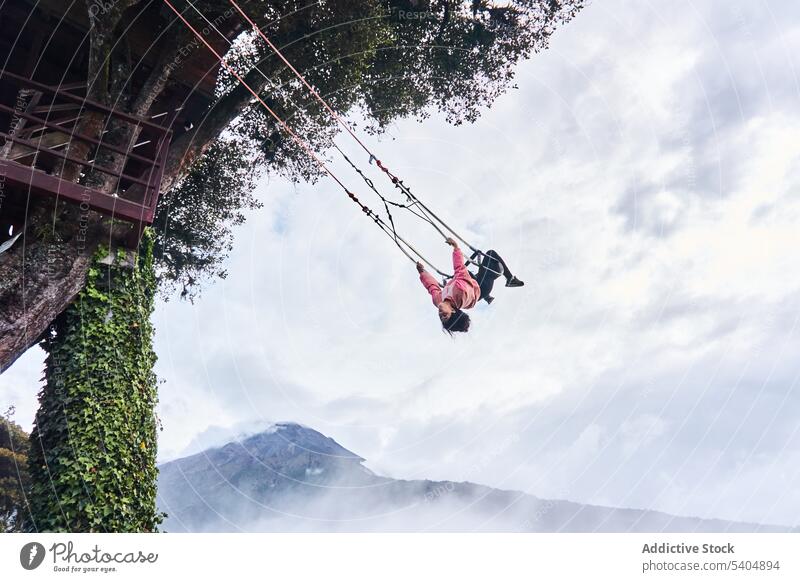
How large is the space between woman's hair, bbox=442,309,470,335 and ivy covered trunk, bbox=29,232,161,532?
6460mm

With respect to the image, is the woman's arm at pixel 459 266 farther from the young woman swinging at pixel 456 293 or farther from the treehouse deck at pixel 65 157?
the treehouse deck at pixel 65 157

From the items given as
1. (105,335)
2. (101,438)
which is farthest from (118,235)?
(101,438)

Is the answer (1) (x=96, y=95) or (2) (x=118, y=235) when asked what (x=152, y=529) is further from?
(1) (x=96, y=95)

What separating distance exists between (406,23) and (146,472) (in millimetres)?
14787

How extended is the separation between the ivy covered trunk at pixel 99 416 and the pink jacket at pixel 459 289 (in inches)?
253

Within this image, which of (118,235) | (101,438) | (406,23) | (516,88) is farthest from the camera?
(516,88)

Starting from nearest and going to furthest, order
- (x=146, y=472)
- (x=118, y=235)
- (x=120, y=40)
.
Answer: (x=146, y=472) < (x=118, y=235) < (x=120, y=40)

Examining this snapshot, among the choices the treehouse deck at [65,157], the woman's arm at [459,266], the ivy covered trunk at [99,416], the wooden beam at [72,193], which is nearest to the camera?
the ivy covered trunk at [99,416]

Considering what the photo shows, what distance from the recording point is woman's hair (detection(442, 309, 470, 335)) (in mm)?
11617

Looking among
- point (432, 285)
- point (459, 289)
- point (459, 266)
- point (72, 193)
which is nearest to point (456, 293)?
point (459, 289)

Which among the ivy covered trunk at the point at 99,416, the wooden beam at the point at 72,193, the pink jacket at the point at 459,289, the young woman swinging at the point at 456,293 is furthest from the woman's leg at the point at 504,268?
the ivy covered trunk at the point at 99,416

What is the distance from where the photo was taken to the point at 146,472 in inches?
461

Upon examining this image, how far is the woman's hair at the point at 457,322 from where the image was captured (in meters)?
11.6

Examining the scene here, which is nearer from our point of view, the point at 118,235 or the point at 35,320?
the point at 35,320
